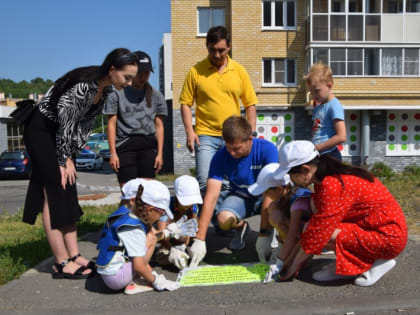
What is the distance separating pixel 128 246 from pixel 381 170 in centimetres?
Result: 1996

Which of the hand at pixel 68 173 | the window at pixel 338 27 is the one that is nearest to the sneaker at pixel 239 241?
the hand at pixel 68 173

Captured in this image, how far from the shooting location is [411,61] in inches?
899

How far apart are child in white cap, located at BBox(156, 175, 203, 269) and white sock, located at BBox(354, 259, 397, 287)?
1492 mm

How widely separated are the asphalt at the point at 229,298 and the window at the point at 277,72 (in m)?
19.9

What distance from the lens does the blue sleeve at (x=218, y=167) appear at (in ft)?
14.7

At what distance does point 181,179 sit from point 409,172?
2060 cm

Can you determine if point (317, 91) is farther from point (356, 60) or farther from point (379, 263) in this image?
point (356, 60)

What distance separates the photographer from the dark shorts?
17.1 ft

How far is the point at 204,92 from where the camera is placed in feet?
17.1

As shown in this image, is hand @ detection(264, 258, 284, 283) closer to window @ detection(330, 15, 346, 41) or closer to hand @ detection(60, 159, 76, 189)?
hand @ detection(60, 159, 76, 189)

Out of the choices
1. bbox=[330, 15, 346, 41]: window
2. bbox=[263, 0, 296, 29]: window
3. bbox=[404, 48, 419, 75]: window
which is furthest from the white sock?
bbox=[404, 48, 419, 75]: window

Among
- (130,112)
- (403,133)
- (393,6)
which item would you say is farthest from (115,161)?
(393,6)

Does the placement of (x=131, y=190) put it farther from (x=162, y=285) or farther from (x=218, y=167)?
(x=218, y=167)

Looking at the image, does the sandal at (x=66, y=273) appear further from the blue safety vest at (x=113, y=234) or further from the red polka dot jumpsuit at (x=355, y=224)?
the red polka dot jumpsuit at (x=355, y=224)
